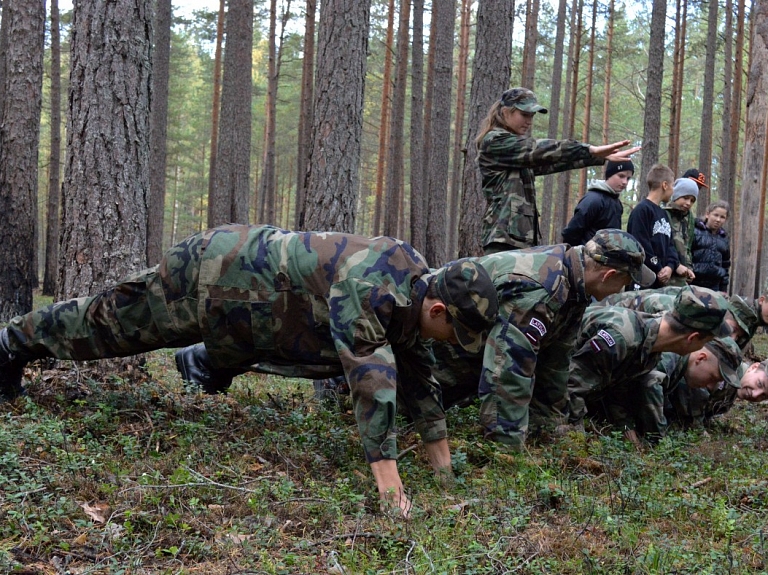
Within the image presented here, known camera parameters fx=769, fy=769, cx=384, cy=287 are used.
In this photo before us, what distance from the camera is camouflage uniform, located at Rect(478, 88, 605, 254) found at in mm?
5961

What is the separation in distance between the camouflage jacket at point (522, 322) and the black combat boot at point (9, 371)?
2.81 metres

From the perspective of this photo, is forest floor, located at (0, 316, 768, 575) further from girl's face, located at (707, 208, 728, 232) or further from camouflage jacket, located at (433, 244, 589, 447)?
girl's face, located at (707, 208, 728, 232)

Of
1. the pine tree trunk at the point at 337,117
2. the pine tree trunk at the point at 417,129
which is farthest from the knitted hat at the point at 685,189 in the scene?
the pine tree trunk at the point at 417,129

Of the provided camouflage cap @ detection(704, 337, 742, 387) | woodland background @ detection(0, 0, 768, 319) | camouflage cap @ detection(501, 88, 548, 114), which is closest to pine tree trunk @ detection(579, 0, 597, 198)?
woodland background @ detection(0, 0, 768, 319)

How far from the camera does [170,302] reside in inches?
171

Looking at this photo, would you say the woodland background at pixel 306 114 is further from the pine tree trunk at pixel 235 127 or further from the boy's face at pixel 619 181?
the boy's face at pixel 619 181

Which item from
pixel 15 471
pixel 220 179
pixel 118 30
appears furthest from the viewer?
pixel 220 179

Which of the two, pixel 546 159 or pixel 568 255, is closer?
pixel 568 255

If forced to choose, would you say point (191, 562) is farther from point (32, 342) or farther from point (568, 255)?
point (568, 255)

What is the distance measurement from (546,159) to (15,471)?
4.23 meters

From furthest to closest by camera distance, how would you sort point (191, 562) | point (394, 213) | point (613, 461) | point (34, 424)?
point (394, 213), point (613, 461), point (34, 424), point (191, 562)

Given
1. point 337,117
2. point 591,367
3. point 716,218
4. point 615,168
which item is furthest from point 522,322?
point 716,218

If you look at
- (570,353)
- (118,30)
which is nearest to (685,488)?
(570,353)

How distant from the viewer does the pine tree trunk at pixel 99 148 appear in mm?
5398
